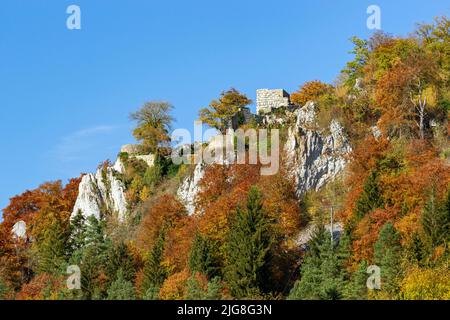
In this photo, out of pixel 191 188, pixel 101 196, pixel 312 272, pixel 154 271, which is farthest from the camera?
pixel 101 196

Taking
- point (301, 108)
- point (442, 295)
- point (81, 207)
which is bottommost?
point (442, 295)

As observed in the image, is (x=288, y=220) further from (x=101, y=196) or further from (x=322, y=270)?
(x=101, y=196)

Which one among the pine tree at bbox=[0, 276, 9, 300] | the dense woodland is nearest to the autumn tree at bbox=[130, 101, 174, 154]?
the dense woodland

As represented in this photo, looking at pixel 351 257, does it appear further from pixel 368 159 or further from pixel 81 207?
pixel 81 207

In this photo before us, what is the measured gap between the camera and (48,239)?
74.9 metres

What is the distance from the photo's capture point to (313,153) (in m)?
74.9

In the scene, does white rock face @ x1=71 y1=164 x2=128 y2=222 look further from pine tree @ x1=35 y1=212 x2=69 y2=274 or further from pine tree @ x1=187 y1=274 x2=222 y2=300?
pine tree @ x1=187 y1=274 x2=222 y2=300

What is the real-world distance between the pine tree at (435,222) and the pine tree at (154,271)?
1581 centimetres

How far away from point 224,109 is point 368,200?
2668cm

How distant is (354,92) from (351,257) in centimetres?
2386

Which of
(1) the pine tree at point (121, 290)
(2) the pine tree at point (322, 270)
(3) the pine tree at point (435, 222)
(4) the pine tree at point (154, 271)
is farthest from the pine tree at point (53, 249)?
(3) the pine tree at point (435, 222)

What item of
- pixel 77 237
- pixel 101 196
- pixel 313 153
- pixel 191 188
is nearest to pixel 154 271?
pixel 77 237
